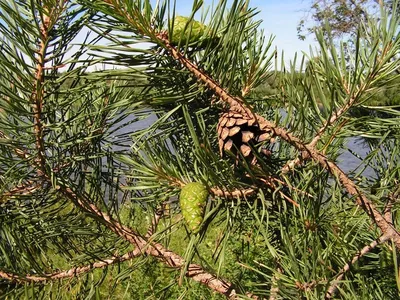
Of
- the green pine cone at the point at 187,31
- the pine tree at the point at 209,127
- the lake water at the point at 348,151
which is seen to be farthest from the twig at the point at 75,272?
the green pine cone at the point at 187,31

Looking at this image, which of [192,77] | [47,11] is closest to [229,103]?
[192,77]

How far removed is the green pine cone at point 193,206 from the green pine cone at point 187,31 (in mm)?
131

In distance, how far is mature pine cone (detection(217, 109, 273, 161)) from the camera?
382mm

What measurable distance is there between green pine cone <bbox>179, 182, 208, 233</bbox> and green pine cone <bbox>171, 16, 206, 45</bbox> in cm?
13

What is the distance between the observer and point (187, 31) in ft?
1.18

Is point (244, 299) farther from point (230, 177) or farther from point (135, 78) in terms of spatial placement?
point (135, 78)

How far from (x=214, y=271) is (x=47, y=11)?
1.02 ft

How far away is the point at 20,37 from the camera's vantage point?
351 mm

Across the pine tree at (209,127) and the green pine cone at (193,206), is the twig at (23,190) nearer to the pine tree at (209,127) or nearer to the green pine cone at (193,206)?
the pine tree at (209,127)

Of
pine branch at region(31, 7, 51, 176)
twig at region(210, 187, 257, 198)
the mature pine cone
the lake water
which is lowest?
the lake water

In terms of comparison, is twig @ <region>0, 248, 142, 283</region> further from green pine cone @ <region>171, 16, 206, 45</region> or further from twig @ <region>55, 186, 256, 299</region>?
green pine cone @ <region>171, 16, 206, 45</region>

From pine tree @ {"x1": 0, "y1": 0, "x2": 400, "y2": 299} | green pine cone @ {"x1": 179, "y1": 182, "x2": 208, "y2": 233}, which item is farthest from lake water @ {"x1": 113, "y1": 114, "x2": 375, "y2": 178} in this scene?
green pine cone @ {"x1": 179, "y1": 182, "x2": 208, "y2": 233}

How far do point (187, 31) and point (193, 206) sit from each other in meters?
0.15

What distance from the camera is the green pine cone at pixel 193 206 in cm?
36
